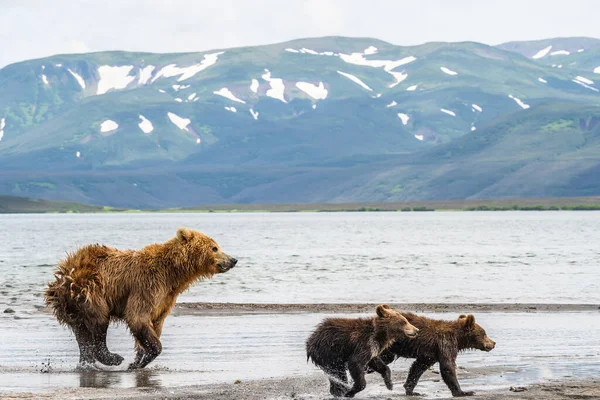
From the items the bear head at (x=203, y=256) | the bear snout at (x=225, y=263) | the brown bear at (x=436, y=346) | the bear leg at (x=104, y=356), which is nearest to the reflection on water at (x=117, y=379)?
the bear leg at (x=104, y=356)

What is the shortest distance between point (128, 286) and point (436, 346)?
4293mm

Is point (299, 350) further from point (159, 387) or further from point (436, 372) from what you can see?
point (159, 387)

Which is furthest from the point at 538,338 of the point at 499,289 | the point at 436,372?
the point at 499,289

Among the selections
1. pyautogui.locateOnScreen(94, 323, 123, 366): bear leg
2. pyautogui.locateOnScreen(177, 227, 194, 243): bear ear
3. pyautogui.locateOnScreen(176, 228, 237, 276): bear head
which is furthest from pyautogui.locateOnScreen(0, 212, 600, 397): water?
pyautogui.locateOnScreen(177, 227, 194, 243): bear ear

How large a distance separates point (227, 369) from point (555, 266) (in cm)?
3347

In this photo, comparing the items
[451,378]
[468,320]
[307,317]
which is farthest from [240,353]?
[307,317]

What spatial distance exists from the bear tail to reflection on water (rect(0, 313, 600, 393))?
814 mm

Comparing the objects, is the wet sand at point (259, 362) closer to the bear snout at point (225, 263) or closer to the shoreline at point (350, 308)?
the shoreline at point (350, 308)

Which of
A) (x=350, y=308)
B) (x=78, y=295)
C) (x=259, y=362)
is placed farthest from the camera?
(x=350, y=308)

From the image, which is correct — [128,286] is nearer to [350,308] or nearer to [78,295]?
[78,295]

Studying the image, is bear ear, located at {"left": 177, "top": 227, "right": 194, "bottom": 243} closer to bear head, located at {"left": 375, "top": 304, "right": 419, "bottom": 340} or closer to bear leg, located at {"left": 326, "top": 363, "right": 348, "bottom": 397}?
bear leg, located at {"left": 326, "top": 363, "right": 348, "bottom": 397}

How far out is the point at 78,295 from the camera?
49.6ft

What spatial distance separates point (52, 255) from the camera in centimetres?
5988

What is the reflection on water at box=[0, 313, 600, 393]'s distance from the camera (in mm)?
15016
